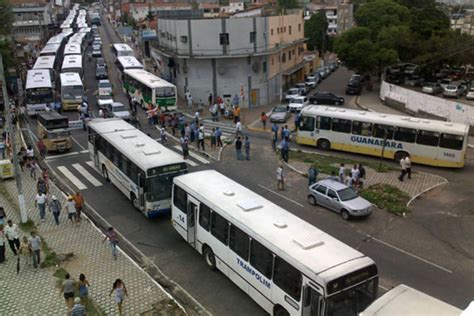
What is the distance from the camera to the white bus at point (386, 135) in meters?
27.1

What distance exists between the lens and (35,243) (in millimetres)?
16453

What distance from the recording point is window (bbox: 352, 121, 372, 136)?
96.1 ft

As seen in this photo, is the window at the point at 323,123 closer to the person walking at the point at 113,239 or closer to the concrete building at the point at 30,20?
the person walking at the point at 113,239

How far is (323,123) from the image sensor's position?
31.0m

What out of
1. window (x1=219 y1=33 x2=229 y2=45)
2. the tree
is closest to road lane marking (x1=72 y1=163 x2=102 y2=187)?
window (x1=219 y1=33 x2=229 y2=45)

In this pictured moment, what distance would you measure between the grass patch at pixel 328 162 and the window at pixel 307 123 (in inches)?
71.0

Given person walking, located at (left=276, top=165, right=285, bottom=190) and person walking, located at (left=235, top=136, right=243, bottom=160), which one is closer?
person walking, located at (left=276, top=165, right=285, bottom=190)

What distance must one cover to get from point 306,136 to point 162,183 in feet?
47.5

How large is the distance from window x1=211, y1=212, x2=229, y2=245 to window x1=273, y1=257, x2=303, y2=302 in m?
2.61

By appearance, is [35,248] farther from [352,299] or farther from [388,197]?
[388,197]

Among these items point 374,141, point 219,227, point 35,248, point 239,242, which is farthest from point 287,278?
point 374,141

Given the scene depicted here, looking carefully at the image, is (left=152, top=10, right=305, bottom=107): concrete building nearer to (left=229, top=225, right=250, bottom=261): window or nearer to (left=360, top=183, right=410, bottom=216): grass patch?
(left=360, top=183, right=410, bottom=216): grass patch

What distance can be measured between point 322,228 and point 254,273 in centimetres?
673

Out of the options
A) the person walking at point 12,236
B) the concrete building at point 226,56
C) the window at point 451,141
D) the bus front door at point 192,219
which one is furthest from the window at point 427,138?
the concrete building at point 226,56
